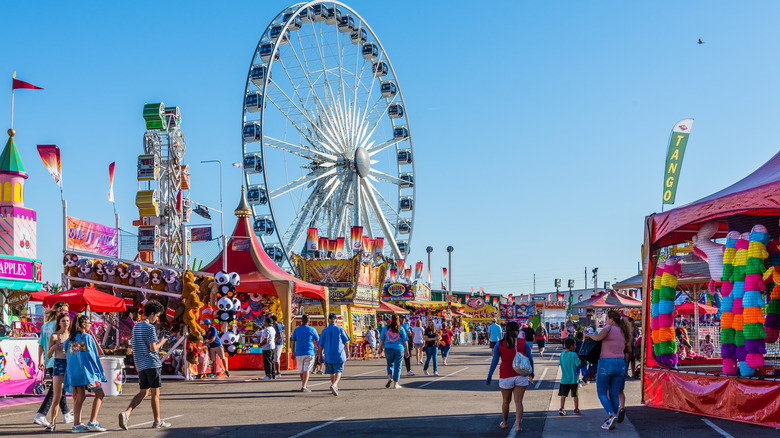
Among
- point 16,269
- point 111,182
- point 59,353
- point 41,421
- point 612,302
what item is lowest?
point 41,421

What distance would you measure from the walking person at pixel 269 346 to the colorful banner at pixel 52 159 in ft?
20.2

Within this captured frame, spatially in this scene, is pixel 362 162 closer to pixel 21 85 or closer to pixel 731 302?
pixel 21 85

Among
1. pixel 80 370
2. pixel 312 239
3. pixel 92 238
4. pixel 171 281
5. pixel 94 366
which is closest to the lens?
pixel 80 370

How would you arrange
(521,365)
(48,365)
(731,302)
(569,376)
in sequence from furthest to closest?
(569,376), (731,302), (48,365), (521,365)

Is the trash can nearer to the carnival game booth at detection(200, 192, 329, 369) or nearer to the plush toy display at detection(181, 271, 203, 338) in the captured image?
the plush toy display at detection(181, 271, 203, 338)

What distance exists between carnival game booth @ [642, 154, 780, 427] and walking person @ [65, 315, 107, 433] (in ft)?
25.8

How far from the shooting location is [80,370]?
31.5ft

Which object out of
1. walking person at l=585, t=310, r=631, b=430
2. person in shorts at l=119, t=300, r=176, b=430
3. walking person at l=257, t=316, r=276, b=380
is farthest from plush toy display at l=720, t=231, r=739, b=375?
walking person at l=257, t=316, r=276, b=380

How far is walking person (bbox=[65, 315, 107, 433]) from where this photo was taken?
31.5ft

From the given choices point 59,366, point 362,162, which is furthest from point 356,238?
point 59,366

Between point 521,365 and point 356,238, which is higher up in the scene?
point 356,238

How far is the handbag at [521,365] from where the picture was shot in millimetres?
9242

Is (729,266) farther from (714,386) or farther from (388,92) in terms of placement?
(388,92)

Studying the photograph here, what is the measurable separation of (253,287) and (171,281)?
4.27 m
